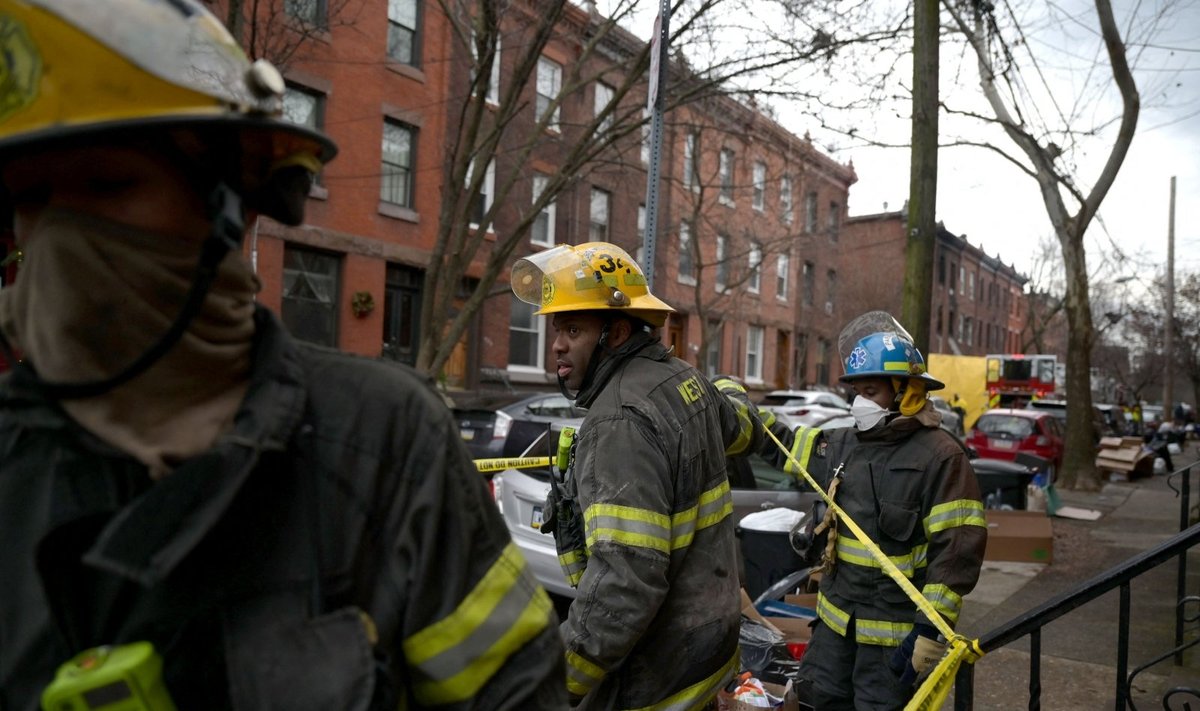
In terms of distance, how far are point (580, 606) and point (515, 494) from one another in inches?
154

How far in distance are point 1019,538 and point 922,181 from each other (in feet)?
13.4

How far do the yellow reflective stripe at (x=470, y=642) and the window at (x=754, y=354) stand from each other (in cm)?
2734

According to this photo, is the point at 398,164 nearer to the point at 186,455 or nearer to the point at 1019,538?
the point at 1019,538

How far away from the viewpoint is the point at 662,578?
226 cm

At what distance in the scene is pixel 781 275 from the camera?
29938 mm

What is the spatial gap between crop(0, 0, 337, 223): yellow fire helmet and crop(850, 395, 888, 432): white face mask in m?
2.92

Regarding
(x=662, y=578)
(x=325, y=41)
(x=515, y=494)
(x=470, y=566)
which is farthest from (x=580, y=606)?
(x=325, y=41)

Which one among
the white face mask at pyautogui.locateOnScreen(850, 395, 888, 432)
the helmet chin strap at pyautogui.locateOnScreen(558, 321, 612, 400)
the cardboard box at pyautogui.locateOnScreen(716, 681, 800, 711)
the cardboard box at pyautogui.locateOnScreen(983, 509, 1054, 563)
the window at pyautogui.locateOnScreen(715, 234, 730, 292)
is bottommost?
the cardboard box at pyautogui.locateOnScreen(983, 509, 1054, 563)

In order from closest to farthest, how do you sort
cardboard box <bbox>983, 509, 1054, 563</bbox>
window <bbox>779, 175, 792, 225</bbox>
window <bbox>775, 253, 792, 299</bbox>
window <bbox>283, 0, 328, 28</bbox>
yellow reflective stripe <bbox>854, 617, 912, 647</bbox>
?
yellow reflective stripe <bbox>854, 617, 912, 647</bbox> → cardboard box <bbox>983, 509, 1054, 563</bbox> → window <bbox>283, 0, 328, 28</bbox> → window <bbox>779, 175, 792, 225</bbox> → window <bbox>775, 253, 792, 299</bbox>

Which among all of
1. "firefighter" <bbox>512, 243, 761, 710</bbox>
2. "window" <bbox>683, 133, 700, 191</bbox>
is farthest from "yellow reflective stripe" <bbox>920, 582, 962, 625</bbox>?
"window" <bbox>683, 133, 700, 191</bbox>

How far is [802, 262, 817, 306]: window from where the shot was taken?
103ft

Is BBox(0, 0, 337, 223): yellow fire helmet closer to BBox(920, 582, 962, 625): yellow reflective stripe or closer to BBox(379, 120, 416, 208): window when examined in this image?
BBox(920, 582, 962, 625): yellow reflective stripe

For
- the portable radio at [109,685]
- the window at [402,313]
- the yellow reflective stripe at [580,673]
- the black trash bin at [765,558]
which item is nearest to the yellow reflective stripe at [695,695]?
the yellow reflective stripe at [580,673]

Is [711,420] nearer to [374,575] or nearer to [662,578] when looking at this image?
[662,578]
